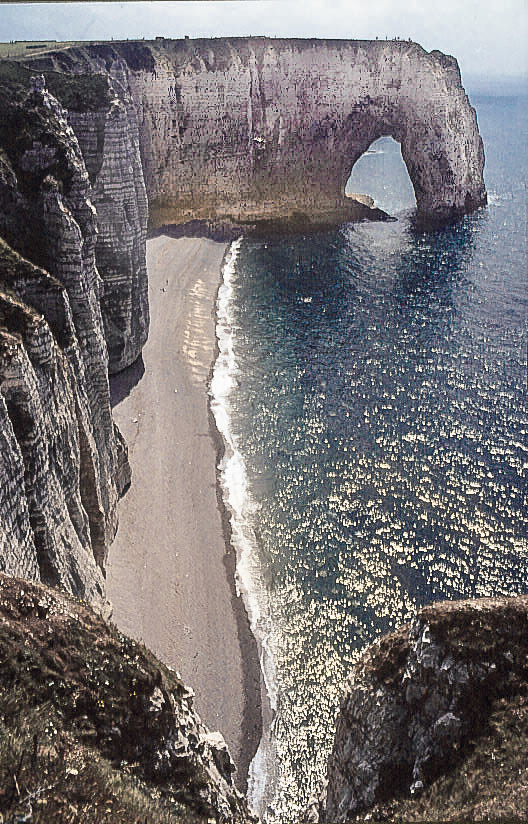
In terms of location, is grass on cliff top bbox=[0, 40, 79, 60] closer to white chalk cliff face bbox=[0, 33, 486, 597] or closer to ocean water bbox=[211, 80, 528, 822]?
white chalk cliff face bbox=[0, 33, 486, 597]

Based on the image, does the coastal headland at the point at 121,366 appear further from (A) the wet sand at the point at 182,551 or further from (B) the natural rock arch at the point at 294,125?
(B) the natural rock arch at the point at 294,125

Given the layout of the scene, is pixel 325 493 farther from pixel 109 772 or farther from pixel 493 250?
pixel 493 250

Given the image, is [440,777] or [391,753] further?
[391,753]

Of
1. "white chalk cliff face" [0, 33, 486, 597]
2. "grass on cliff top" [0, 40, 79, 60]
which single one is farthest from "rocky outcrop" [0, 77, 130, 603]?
"grass on cliff top" [0, 40, 79, 60]

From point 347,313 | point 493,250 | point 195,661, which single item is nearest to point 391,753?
point 195,661

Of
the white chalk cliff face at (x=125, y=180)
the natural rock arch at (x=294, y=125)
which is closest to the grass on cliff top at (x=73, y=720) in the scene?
the white chalk cliff face at (x=125, y=180)

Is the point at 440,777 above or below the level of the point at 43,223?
below
